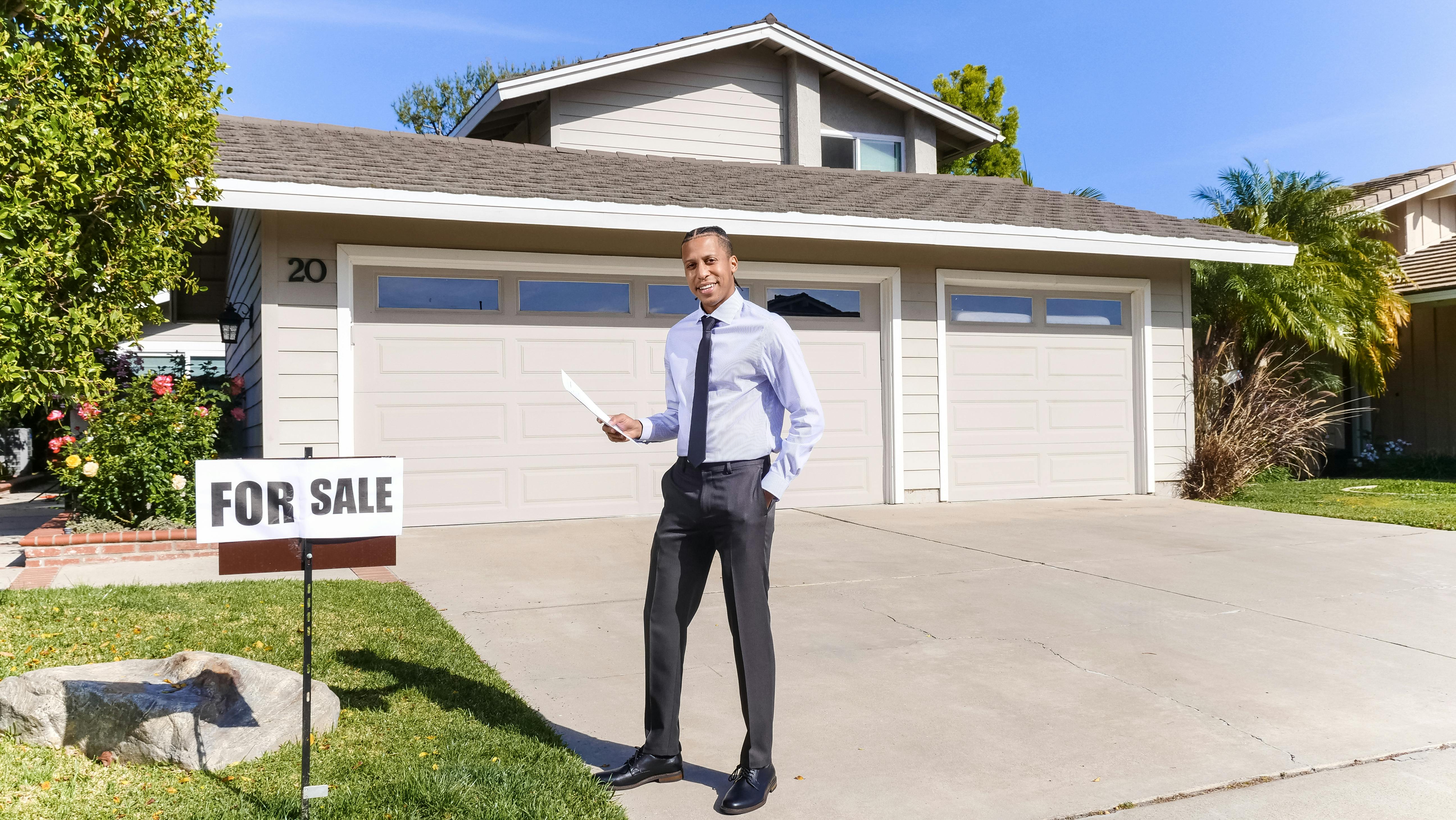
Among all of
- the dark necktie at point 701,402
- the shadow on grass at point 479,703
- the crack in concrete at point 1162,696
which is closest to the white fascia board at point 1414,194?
the crack in concrete at point 1162,696

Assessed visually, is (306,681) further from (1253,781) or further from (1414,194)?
(1414,194)

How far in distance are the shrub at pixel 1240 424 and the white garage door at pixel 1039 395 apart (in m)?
0.83

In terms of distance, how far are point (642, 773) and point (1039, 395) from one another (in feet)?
30.0

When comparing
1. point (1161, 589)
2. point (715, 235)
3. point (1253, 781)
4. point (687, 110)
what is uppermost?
point (687, 110)

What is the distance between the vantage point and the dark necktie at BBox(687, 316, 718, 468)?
3260mm

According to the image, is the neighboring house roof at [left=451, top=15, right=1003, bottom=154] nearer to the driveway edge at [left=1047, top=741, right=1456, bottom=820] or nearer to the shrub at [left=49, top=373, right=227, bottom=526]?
the shrub at [left=49, top=373, right=227, bottom=526]

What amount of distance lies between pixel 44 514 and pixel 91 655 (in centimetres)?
862

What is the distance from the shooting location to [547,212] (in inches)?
355

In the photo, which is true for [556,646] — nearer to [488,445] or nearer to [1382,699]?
[1382,699]

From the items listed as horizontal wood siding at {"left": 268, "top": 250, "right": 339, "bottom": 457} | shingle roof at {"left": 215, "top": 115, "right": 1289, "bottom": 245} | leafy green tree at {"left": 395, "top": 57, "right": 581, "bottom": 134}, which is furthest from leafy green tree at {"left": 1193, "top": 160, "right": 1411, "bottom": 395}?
leafy green tree at {"left": 395, "top": 57, "right": 581, "bottom": 134}

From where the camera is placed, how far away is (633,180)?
34.2ft

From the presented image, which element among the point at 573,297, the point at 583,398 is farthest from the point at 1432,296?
the point at 583,398

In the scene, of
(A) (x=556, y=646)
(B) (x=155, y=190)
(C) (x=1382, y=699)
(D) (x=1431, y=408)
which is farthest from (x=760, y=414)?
(D) (x=1431, y=408)

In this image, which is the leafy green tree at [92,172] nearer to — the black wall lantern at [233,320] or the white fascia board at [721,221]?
the white fascia board at [721,221]
